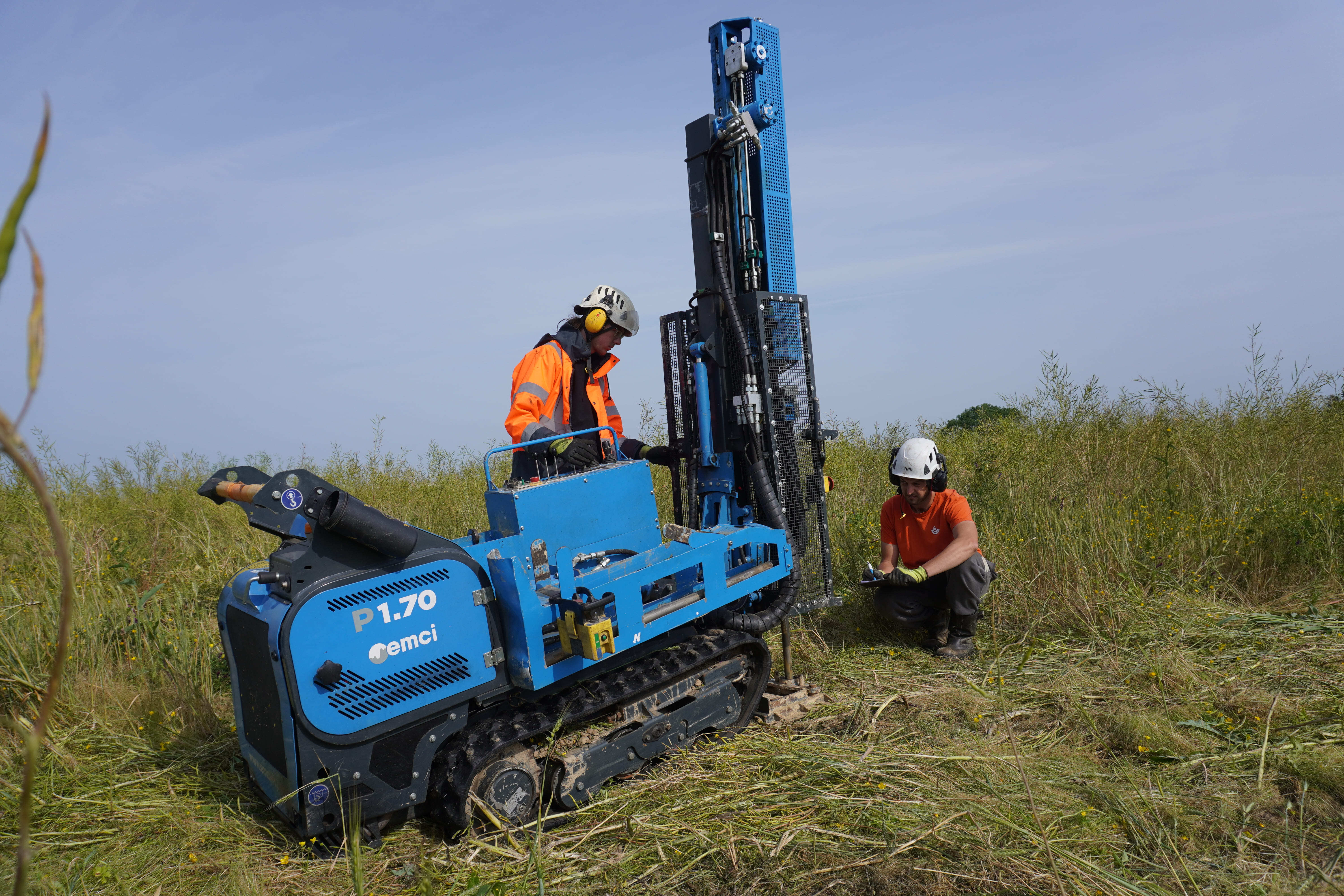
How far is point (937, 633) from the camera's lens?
561 cm

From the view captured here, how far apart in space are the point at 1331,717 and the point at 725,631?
3005 millimetres

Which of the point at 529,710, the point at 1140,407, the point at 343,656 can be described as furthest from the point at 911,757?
the point at 1140,407

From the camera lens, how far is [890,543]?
18.9 feet

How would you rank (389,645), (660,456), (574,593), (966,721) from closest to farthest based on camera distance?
(389,645) → (574,593) → (966,721) → (660,456)

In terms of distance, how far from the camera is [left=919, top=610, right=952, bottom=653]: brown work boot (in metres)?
5.57

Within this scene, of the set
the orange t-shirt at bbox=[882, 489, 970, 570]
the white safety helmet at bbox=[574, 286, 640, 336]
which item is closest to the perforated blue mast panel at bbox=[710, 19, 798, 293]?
the white safety helmet at bbox=[574, 286, 640, 336]

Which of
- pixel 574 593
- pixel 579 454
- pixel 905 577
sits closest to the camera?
pixel 574 593

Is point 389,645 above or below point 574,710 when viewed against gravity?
above

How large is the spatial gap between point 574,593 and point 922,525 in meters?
2.97

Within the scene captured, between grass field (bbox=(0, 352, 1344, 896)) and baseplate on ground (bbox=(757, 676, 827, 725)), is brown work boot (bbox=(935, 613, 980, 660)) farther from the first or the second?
baseplate on ground (bbox=(757, 676, 827, 725))

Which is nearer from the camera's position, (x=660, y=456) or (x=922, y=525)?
(x=660, y=456)

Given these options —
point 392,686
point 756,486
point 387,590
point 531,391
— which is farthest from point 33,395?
point 756,486

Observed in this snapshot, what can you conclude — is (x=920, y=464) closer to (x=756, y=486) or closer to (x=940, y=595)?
(x=940, y=595)

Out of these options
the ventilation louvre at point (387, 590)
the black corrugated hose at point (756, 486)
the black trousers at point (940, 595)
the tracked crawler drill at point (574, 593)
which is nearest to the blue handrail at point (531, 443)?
the tracked crawler drill at point (574, 593)
